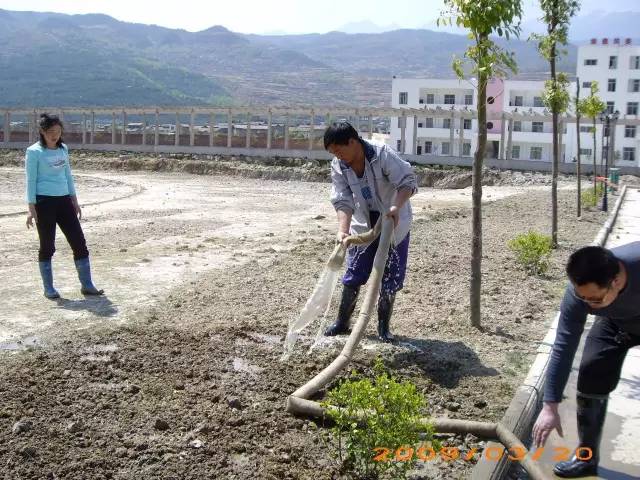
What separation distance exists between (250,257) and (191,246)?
1.50 metres

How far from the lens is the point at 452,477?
384cm

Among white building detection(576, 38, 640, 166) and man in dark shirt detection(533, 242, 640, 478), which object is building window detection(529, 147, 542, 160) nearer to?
white building detection(576, 38, 640, 166)

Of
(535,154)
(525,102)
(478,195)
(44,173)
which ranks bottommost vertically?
(478,195)

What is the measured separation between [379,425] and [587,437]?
120 centimetres

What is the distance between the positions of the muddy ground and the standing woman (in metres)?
0.39

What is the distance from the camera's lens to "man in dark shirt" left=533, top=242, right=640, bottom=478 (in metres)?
3.04

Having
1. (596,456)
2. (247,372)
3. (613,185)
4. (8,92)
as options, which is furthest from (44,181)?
(8,92)

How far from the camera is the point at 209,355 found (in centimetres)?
548

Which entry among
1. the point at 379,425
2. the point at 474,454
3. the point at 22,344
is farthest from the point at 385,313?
the point at 22,344

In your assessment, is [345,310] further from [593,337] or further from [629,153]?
[629,153]

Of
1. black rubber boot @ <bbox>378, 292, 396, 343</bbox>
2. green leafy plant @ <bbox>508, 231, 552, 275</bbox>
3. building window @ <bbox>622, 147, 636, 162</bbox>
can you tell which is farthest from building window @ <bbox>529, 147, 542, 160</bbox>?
black rubber boot @ <bbox>378, 292, 396, 343</bbox>

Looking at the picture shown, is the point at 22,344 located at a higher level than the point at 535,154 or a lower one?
lower

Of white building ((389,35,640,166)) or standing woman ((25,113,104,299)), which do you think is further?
white building ((389,35,640,166))

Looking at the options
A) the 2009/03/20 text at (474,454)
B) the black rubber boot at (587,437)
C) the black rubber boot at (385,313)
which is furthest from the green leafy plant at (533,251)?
the black rubber boot at (587,437)
